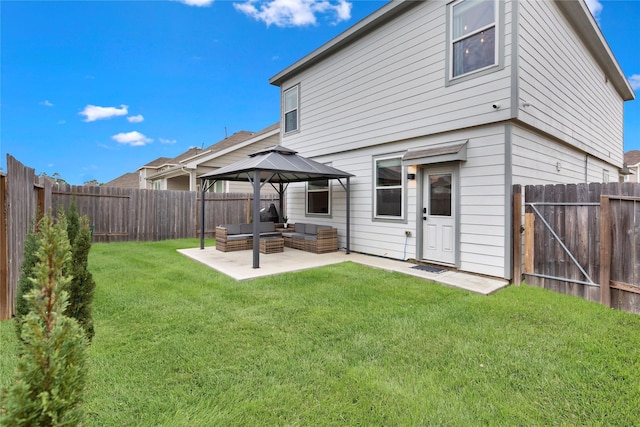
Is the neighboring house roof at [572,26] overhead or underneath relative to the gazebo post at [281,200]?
overhead

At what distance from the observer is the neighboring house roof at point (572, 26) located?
21.2ft

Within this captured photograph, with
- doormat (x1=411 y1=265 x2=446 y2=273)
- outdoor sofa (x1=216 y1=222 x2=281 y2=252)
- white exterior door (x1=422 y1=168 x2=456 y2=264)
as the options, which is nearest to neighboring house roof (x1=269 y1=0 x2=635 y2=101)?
white exterior door (x1=422 y1=168 x2=456 y2=264)

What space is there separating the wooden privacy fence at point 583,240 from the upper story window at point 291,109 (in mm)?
6914

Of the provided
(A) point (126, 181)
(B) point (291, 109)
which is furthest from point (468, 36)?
(A) point (126, 181)

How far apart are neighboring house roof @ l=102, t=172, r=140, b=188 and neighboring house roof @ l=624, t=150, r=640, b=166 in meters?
36.3

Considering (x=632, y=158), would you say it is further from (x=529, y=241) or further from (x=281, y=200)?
(x=281, y=200)

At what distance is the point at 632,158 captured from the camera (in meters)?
18.3

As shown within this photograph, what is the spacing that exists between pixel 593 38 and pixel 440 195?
6.10 m

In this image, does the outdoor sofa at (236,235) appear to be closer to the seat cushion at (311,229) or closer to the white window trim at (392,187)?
the seat cushion at (311,229)

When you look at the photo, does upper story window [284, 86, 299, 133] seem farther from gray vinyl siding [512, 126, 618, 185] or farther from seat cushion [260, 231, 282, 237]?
gray vinyl siding [512, 126, 618, 185]

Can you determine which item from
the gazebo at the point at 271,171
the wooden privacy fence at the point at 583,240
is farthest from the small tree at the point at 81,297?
the wooden privacy fence at the point at 583,240

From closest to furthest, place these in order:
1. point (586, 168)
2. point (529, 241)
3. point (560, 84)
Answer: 1. point (529, 241)
2. point (560, 84)
3. point (586, 168)

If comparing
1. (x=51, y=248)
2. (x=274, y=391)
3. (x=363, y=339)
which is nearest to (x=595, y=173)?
(x=363, y=339)

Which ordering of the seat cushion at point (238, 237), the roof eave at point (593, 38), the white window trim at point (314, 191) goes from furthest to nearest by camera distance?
1. the white window trim at point (314, 191)
2. the seat cushion at point (238, 237)
3. the roof eave at point (593, 38)
